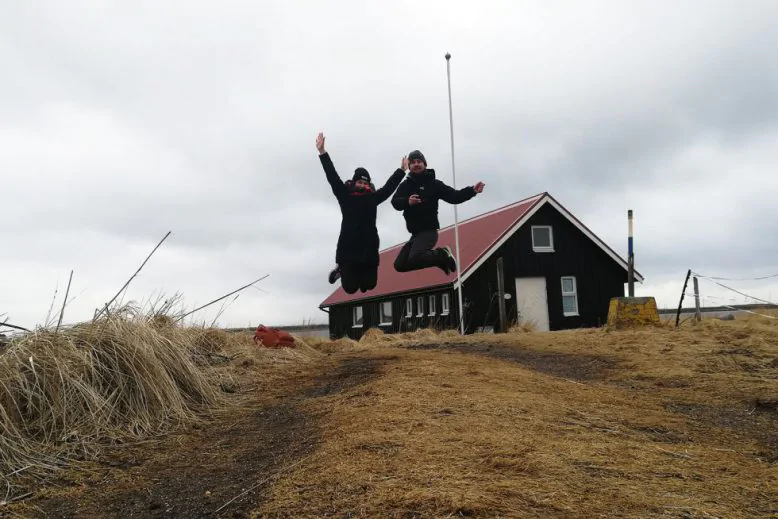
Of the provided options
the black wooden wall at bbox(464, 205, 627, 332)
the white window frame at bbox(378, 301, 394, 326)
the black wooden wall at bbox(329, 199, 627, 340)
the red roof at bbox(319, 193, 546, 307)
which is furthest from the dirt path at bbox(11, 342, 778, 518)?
the white window frame at bbox(378, 301, 394, 326)

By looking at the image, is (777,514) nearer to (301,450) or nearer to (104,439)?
(301,450)

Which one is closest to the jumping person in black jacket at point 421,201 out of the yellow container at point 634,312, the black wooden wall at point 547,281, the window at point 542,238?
the yellow container at point 634,312

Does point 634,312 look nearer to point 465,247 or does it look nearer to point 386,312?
point 465,247

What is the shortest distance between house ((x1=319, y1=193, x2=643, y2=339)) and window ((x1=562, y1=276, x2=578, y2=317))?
0.12 ft

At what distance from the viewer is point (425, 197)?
6.61 meters

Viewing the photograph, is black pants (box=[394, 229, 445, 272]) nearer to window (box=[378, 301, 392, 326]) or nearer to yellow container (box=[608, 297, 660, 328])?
yellow container (box=[608, 297, 660, 328])

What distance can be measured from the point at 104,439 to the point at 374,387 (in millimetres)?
2505

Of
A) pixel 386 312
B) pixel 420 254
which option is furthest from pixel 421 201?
pixel 386 312

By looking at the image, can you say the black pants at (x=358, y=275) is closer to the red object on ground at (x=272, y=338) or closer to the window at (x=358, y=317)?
the red object on ground at (x=272, y=338)

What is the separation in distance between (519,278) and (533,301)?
1.06 meters

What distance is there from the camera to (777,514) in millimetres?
3232

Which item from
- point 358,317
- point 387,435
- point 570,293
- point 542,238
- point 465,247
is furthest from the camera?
point 358,317

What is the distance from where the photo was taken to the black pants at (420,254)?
20.7 ft

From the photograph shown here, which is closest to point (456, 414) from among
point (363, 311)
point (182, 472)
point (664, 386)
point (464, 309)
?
point (182, 472)
